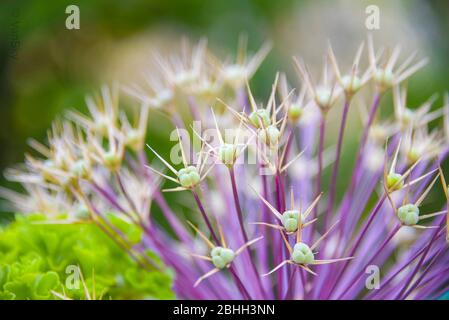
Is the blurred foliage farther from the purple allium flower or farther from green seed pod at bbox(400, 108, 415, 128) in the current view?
green seed pod at bbox(400, 108, 415, 128)

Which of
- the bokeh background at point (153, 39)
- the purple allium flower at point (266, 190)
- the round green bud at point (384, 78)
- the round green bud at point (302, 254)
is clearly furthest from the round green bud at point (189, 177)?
the bokeh background at point (153, 39)

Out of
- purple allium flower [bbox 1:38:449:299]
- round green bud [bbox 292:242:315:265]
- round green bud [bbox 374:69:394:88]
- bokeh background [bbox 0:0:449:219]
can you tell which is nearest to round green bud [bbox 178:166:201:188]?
purple allium flower [bbox 1:38:449:299]

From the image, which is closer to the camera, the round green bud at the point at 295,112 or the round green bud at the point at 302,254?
the round green bud at the point at 302,254

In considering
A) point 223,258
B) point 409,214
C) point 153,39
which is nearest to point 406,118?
point 409,214

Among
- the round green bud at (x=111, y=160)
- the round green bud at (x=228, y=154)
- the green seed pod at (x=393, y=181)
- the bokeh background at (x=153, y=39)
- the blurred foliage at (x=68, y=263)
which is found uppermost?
the bokeh background at (x=153, y=39)

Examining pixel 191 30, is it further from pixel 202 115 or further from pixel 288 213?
pixel 288 213

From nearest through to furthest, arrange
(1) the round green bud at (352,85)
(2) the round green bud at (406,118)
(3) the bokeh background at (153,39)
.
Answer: (1) the round green bud at (352,85) < (2) the round green bud at (406,118) < (3) the bokeh background at (153,39)

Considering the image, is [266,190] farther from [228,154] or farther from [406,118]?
[406,118]

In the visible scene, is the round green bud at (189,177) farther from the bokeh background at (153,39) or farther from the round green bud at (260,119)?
the bokeh background at (153,39)
